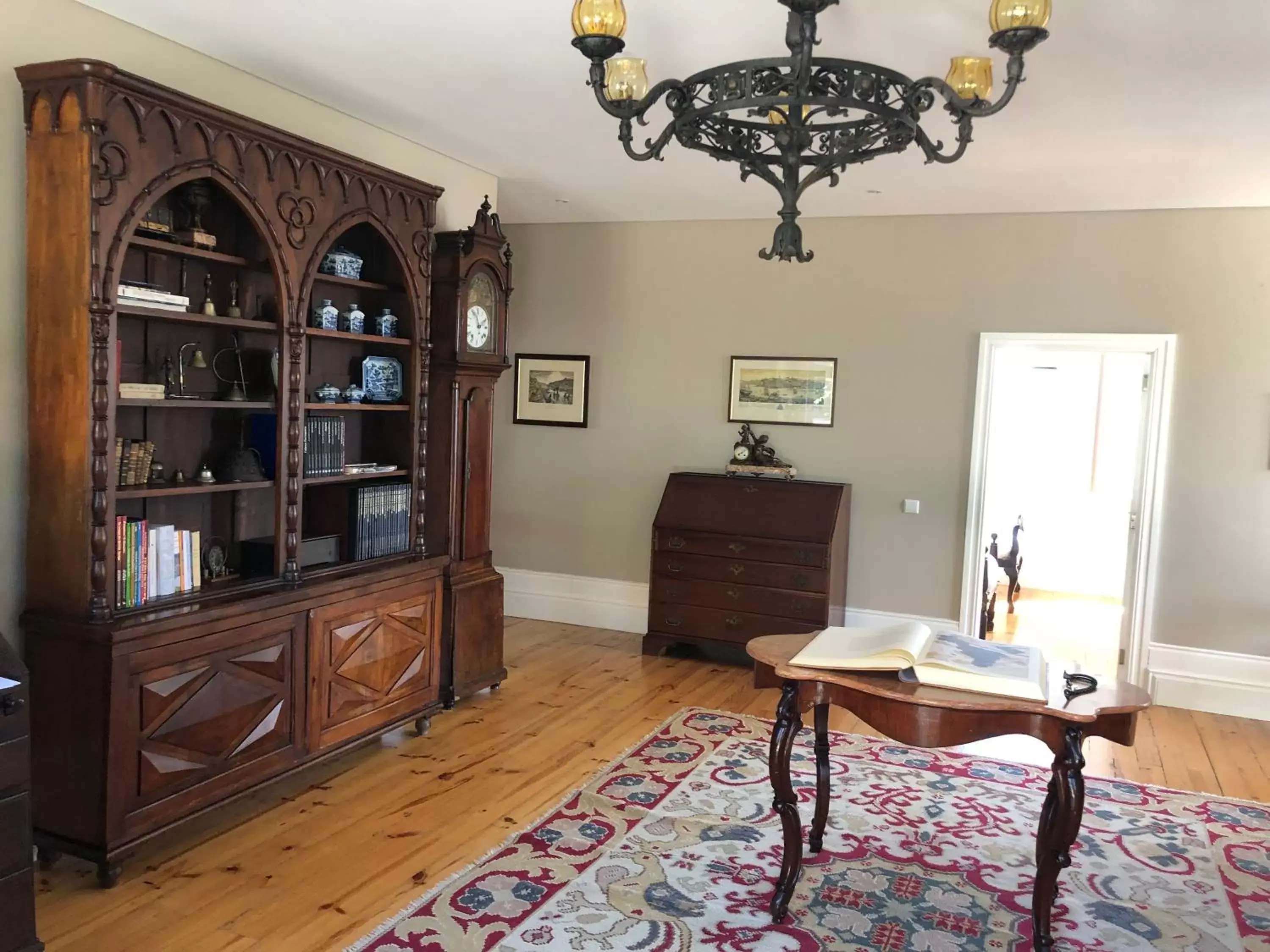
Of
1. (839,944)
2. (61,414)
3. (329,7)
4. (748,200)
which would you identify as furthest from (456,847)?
(748,200)

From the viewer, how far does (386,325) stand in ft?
14.2

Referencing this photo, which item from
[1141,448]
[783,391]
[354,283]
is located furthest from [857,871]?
A: [783,391]

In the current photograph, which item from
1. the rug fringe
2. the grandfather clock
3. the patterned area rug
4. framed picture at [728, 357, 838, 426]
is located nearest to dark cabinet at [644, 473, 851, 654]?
framed picture at [728, 357, 838, 426]

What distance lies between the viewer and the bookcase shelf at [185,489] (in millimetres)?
3119

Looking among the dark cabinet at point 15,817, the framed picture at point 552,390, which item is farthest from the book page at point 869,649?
the framed picture at point 552,390

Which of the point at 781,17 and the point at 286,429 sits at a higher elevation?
the point at 781,17

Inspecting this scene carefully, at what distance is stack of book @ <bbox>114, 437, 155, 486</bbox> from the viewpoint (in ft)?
10.6

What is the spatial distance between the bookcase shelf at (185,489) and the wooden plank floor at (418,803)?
1.14 meters

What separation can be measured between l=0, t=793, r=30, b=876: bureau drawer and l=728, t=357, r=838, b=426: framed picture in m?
4.59

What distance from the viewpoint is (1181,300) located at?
531 centimetres

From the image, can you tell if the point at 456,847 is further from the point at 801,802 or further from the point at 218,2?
the point at 218,2

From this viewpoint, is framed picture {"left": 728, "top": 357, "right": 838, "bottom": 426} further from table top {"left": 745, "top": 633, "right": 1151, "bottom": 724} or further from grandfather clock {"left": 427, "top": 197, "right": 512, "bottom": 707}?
table top {"left": 745, "top": 633, "right": 1151, "bottom": 724}

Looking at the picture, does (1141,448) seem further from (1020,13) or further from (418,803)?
(418,803)

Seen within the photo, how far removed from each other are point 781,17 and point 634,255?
3.51 m
